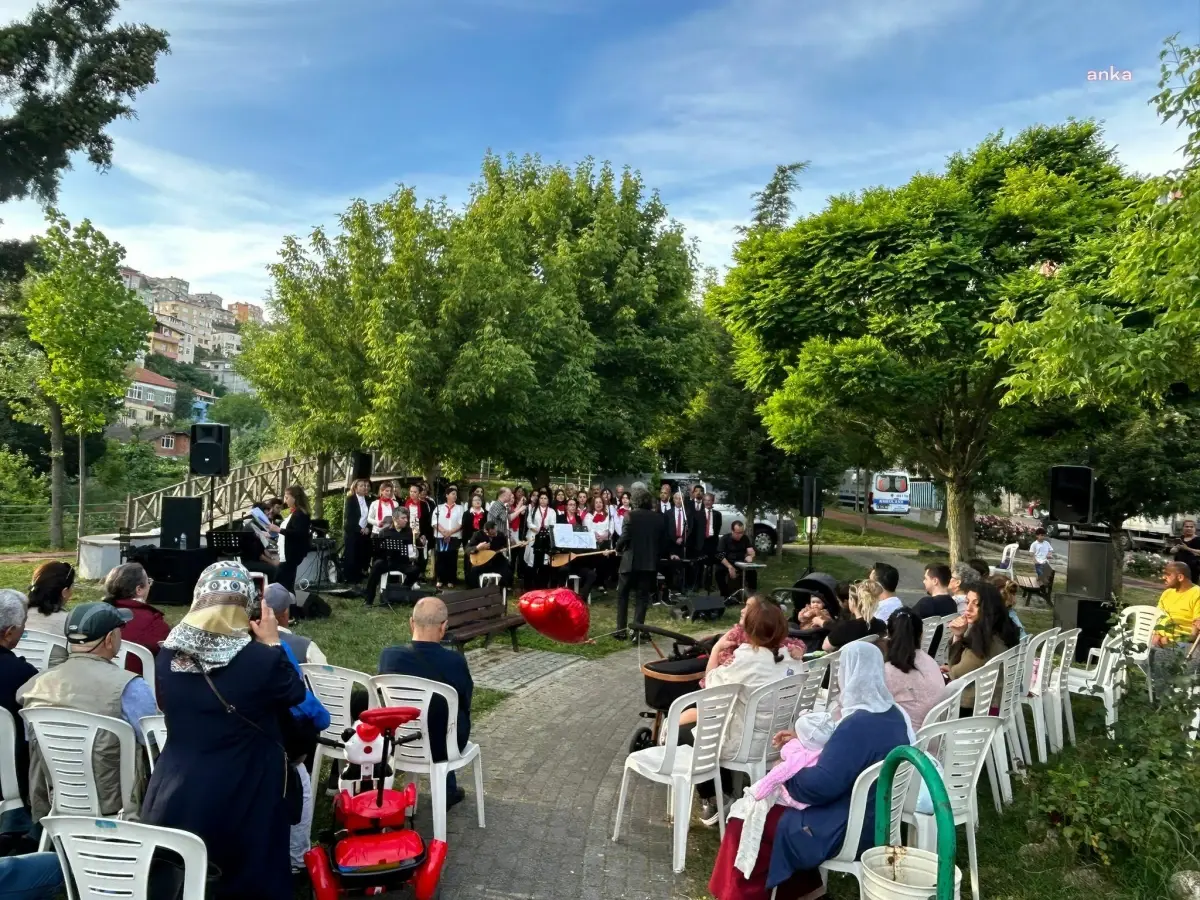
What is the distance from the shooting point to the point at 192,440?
12.9 meters

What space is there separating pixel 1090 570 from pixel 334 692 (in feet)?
29.5

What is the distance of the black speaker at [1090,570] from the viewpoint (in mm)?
9992

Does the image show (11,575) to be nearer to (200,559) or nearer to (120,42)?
(200,559)

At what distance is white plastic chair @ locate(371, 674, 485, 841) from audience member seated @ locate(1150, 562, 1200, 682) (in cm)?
441

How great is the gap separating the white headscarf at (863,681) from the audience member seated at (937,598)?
375 cm

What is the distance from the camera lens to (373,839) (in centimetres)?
363

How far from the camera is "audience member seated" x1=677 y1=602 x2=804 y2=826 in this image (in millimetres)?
4793

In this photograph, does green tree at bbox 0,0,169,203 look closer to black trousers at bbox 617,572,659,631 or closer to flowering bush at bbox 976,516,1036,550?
black trousers at bbox 617,572,659,631

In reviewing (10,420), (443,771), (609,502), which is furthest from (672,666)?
(10,420)

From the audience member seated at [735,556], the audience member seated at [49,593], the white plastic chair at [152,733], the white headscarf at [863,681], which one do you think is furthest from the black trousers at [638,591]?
the white plastic chair at [152,733]

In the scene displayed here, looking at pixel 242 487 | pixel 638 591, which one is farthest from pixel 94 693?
pixel 242 487

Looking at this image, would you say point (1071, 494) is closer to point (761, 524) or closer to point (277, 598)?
point (277, 598)

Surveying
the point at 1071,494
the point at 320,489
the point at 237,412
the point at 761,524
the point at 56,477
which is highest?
the point at 237,412

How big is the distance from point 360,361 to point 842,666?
1397 centimetres
